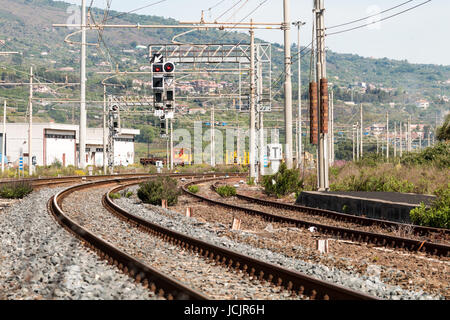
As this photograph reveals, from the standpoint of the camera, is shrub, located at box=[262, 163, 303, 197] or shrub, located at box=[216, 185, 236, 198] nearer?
shrub, located at box=[262, 163, 303, 197]

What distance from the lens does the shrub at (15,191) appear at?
2700 cm

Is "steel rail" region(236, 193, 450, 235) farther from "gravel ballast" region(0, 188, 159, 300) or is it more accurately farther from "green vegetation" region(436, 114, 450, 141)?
"green vegetation" region(436, 114, 450, 141)

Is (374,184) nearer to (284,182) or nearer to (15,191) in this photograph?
(284,182)

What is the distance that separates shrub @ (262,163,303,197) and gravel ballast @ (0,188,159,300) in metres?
14.2

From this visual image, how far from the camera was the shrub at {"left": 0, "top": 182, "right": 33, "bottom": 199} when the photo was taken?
27.0m

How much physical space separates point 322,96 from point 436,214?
358 inches

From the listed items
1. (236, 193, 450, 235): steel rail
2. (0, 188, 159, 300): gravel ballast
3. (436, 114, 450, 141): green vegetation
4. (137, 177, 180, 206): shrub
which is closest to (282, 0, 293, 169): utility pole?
(236, 193, 450, 235): steel rail

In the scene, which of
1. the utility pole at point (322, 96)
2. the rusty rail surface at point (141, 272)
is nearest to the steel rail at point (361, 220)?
the utility pole at point (322, 96)

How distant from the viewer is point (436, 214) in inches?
596

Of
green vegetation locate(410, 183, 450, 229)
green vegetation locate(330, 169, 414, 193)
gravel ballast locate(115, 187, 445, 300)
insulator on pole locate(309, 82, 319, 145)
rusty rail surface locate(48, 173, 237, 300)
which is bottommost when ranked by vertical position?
gravel ballast locate(115, 187, 445, 300)

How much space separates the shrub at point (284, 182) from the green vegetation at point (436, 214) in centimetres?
1157

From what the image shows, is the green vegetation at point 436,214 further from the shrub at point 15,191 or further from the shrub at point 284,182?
the shrub at point 15,191
